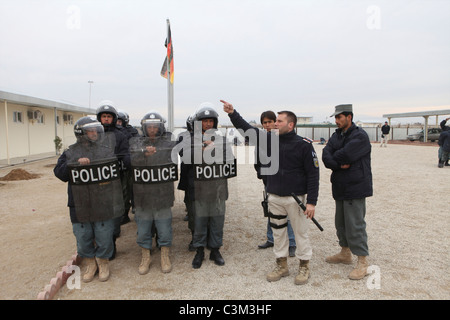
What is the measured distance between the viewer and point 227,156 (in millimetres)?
3840

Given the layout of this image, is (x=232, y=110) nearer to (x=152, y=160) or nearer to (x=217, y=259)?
(x=152, y=160)

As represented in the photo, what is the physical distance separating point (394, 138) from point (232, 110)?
42.8 metres

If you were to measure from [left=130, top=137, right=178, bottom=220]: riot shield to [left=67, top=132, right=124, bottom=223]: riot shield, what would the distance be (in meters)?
0.27

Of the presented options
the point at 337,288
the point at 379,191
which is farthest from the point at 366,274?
the point at 379,191

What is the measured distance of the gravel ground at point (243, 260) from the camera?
123 inches

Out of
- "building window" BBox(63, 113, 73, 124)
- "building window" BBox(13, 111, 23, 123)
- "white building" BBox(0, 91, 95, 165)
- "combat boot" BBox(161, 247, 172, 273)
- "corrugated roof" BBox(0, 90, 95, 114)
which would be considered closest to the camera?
"combat boot" BBox(161, 247, 172, 273)

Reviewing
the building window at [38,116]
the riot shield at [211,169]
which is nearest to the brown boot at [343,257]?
the riot shield at [211,169]

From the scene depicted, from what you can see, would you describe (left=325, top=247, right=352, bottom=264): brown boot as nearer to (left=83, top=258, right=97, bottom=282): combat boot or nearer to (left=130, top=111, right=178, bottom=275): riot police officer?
(left=130, top=111, right=178, bottom=275): riot police officer

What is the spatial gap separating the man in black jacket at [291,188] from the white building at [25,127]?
11.9 m

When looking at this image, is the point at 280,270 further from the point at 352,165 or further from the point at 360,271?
the point at 352,165

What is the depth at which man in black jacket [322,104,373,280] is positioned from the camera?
11.2 ft

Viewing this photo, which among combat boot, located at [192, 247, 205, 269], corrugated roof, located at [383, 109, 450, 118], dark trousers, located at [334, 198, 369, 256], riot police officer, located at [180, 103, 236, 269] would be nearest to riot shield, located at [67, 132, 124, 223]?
riot police officer, located at [180, 103, 236, 269]

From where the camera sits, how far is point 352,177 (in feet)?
11.4

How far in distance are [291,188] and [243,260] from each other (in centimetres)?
136
